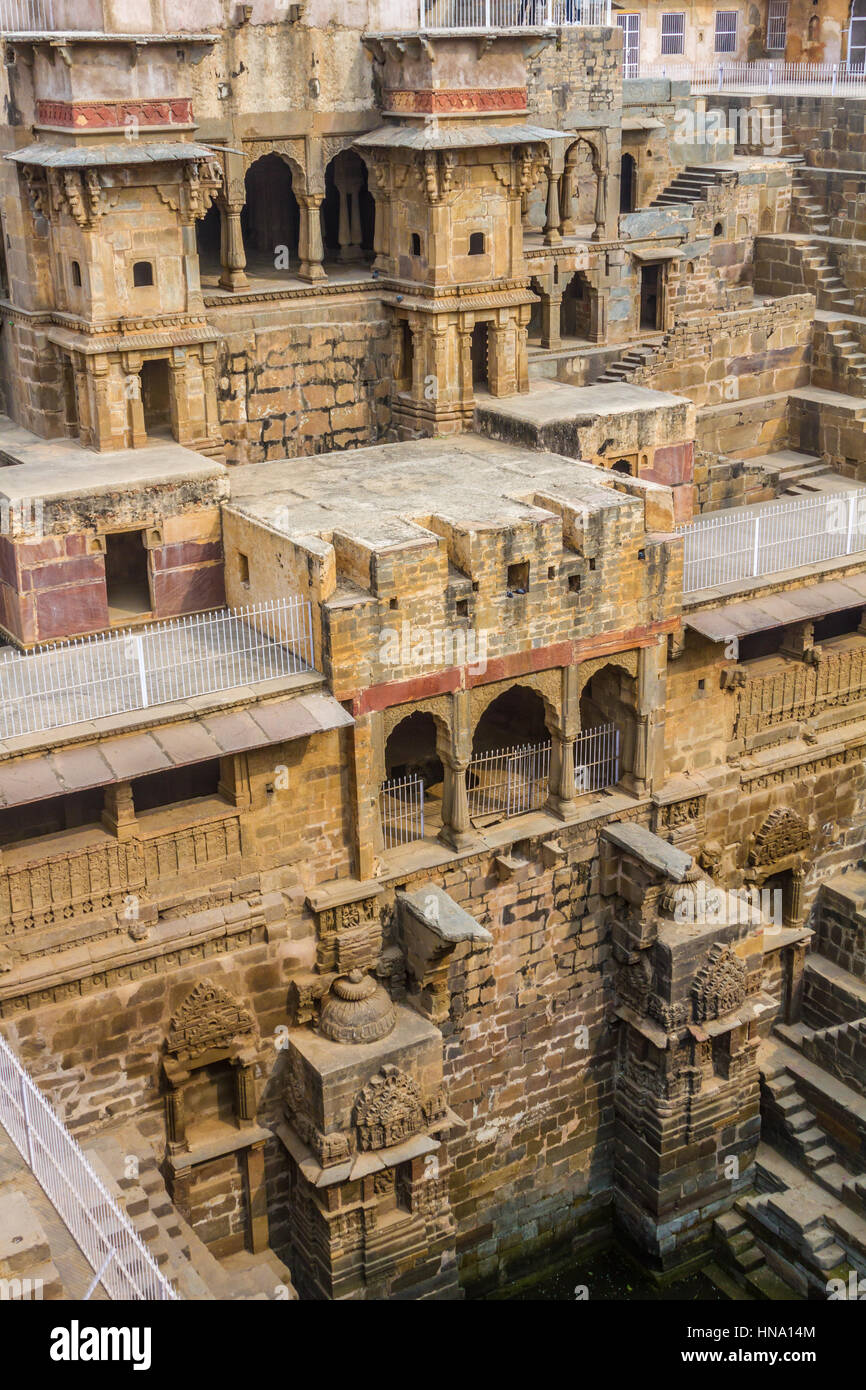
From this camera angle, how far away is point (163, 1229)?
65.1 ft

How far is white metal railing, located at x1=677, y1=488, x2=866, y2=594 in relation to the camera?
83.1ft

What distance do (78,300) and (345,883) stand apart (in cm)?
914

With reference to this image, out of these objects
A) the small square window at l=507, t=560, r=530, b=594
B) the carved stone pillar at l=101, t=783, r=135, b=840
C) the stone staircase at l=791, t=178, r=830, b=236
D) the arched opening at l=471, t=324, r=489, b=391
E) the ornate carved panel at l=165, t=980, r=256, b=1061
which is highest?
the stone staircase at l=791, t=178, r=830, b=236

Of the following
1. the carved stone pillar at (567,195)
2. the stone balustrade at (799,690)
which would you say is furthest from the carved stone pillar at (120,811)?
the carved stone pillar at (567,195)

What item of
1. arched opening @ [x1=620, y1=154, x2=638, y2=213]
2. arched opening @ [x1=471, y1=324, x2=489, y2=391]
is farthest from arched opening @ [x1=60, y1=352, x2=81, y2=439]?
arched opening @ [x1=620, y1=154, x2=638, y2=213]

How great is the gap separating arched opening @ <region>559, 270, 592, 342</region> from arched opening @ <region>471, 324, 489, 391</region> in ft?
8.77

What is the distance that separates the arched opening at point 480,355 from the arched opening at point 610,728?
6.48m

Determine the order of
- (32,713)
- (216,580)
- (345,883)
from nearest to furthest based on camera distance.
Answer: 1. (32,713)
2. (345,883)
3. (216,580)

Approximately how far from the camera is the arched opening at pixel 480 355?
28594 mm

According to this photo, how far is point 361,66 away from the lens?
2655 centimetres

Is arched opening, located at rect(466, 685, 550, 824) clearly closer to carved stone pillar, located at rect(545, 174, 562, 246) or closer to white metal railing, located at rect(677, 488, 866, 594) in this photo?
white metal railing, located at rect(677, 488, 866, 594)

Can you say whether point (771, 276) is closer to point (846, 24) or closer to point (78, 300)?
point (846, 24)

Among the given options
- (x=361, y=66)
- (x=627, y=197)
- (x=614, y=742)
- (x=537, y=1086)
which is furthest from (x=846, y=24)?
(x=537, y=1086)

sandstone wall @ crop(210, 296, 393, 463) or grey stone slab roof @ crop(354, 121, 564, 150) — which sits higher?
grey stone slab roof @ crop(354, 121, 564, 150)
